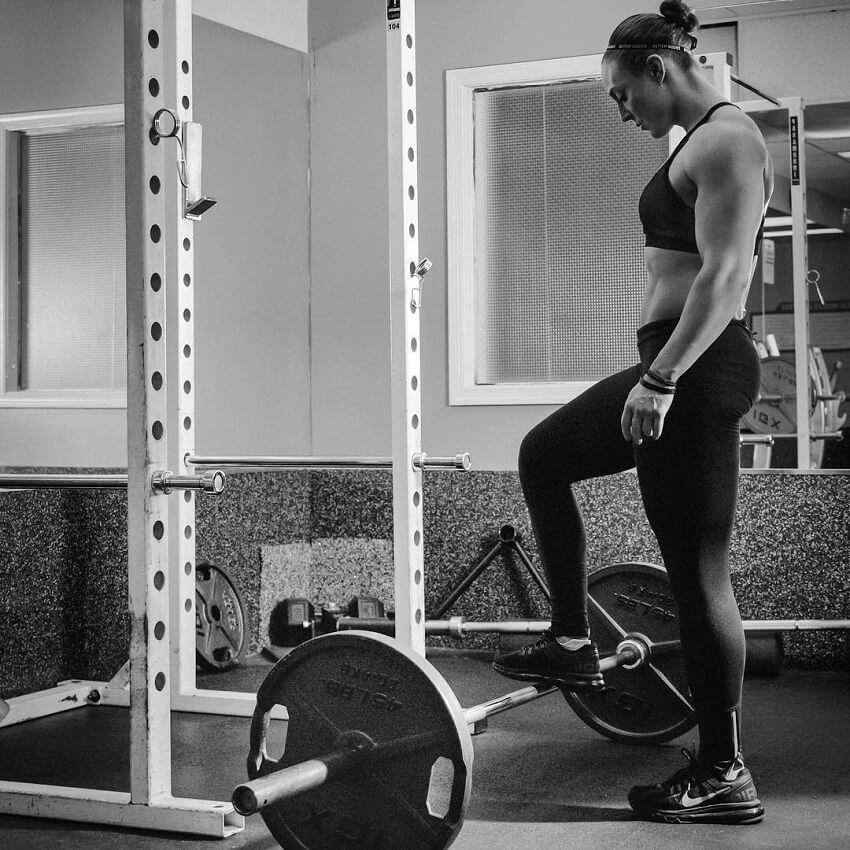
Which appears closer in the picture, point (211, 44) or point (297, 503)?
point (211, 44)

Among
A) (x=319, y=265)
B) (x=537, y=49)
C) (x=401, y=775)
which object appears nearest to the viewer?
(x=401, y=775)

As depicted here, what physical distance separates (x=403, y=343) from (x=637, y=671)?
91 cm

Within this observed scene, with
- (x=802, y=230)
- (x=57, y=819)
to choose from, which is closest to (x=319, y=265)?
(x=802, y=230)

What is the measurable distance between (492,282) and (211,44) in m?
1.12

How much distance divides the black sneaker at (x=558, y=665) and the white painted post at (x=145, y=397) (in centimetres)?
65

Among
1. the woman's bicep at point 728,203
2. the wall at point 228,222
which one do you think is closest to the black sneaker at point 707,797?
the woman's bicep at point 728,203

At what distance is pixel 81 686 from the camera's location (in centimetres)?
294

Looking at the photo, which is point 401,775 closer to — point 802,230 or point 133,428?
point 133,428

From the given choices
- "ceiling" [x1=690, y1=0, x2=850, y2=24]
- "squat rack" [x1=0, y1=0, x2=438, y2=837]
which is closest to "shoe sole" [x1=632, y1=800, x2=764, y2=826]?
"squat rack" [x1=0, y1=0, x2=438, y2=837]

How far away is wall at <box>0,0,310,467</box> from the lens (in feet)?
10.1

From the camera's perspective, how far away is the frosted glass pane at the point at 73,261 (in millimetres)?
3059

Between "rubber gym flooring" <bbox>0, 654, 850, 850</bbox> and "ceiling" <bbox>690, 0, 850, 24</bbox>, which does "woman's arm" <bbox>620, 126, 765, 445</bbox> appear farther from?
"ceiling" <bbox>690, 0, 850, 24</bbox>

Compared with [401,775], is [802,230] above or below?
above

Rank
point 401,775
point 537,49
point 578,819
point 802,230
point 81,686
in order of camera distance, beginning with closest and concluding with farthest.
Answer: point 401,775 < point 578,819 < point 81,686 < point 802,230 < point 537,49
